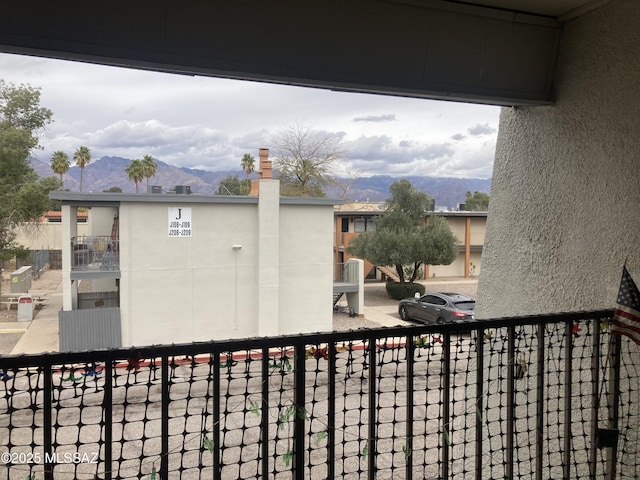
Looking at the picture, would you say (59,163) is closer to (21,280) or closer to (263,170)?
(21,280)

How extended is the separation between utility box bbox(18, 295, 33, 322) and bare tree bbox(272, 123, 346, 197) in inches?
223

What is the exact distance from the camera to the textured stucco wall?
1492mm

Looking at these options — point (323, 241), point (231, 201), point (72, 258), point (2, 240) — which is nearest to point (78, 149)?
point (2, 240)

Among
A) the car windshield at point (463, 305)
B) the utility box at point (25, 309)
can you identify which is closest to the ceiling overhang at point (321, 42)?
the car windshield at point (463, 305)

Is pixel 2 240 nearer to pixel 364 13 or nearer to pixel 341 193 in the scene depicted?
pixel 341 193

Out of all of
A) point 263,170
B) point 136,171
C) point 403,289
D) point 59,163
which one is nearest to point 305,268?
point 263,170

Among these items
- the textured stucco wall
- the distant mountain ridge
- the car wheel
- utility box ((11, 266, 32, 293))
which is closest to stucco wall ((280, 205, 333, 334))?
the distant mountain ridge

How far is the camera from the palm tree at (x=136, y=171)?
32.0 feet

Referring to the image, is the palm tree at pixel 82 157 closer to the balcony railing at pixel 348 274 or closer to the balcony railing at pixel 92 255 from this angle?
the balcony railing at pixel 92 255

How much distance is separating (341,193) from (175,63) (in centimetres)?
958

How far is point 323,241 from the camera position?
29.1 feet

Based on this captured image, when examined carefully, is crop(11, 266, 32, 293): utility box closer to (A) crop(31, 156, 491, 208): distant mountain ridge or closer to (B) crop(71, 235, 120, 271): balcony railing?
(A) crop(31, 156, 491, 208): distant mountain ridge

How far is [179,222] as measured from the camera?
25.7ft

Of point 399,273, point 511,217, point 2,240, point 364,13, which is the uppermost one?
point 364,13
